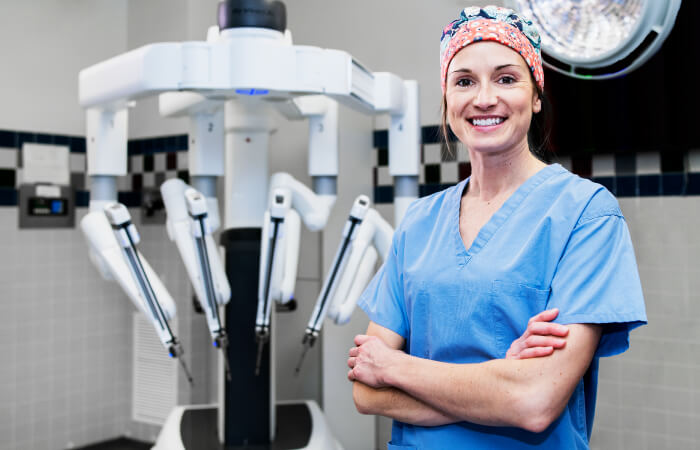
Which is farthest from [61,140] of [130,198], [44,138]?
[130,198]

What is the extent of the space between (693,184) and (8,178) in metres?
2.62

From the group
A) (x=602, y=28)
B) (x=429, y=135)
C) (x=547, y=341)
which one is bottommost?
(x=547, y=341)

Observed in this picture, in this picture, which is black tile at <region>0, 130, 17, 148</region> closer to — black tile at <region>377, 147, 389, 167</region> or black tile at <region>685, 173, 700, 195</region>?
black tile at <region>377, 147, 389, 167</region>

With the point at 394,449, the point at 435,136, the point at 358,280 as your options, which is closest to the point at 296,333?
the point at 358,280

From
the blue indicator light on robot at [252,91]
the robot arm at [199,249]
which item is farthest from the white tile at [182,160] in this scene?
the blue indicator light on robot at [252,91]

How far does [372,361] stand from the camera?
3.43ft

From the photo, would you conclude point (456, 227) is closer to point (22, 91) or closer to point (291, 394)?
point (291, 394)

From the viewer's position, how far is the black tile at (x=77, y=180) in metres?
2.90

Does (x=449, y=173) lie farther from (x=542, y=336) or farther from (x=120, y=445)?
(x=120, y=445)

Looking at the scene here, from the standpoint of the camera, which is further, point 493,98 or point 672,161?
point 672,161

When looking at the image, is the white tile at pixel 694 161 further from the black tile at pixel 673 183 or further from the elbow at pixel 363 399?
the elbow at pixel 363 399

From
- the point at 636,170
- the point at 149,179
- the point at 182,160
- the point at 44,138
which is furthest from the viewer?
the point at 149,179

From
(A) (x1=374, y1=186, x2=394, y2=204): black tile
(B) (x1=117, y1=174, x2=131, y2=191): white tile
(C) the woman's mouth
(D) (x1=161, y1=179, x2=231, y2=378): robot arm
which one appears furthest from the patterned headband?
(B) (x1=117, y1=174, x2=131, y2=191): white tile

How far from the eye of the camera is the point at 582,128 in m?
1.98
